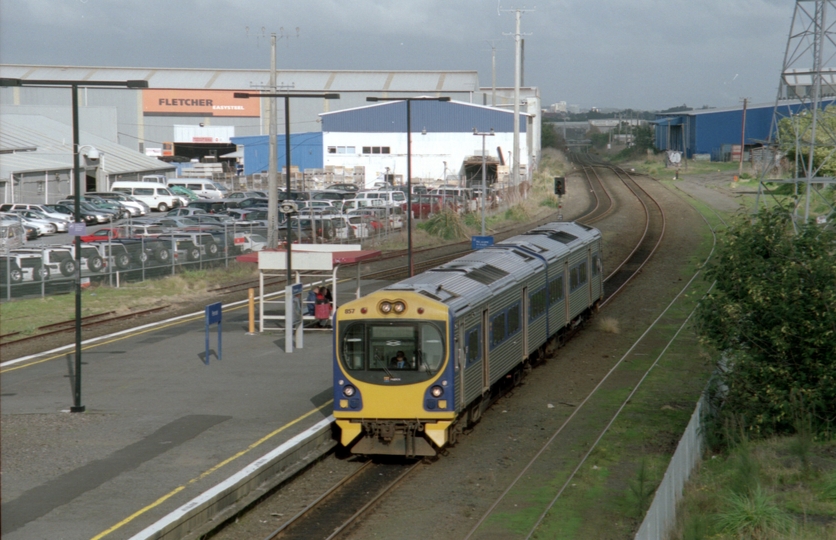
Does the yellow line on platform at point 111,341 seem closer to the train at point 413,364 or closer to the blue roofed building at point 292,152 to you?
the train at point 413,364

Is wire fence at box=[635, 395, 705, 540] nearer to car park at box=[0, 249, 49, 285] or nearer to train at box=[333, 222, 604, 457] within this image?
train at box=[333, 222, 604, 457]

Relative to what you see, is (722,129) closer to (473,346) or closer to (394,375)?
(473,346)

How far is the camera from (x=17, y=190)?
56.5 m

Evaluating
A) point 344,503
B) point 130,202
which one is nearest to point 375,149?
point 130,202

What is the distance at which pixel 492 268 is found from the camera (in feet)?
57.9

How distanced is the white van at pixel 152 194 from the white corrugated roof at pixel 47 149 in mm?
3945

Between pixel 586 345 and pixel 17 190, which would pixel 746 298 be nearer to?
pixel 586 345

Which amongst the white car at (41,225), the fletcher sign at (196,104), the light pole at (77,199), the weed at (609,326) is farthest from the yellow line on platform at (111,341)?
the fletcher sign at (196,104)

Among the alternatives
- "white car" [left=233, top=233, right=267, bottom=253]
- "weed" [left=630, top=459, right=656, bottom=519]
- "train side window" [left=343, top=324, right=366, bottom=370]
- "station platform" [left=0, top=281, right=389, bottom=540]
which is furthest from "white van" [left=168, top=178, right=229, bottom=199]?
"weed" [left=630, top=459, right=656, bottom=519]

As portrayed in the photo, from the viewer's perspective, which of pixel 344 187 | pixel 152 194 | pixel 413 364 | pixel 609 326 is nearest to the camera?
pixel 413 364

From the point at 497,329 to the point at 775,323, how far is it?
15.7 ft

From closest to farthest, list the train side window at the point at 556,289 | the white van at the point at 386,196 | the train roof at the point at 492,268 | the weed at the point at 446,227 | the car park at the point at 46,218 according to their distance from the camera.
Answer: the train roof at the point at 492,268
the train side window at the point at 556,289
the weed at the point at 446,227
the car park at the point at 46,218
the white van at the point at 386,196

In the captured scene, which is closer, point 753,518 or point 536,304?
point 753,518

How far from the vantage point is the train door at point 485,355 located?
15539mm
